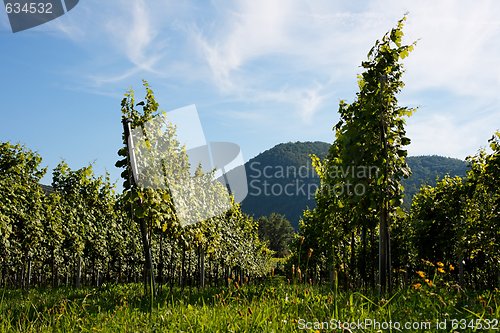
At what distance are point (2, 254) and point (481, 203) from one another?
22.7m

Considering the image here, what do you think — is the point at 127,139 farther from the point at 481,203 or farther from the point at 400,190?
the point at 481,203

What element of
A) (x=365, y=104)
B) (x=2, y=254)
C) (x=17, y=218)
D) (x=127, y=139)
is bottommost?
(x=2, y=254)

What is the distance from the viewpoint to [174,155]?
1298cm

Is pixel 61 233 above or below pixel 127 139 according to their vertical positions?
below

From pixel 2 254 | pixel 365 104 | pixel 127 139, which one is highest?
pixel 365 104

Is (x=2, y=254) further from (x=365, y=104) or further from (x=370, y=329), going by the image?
(x=370, y=329)

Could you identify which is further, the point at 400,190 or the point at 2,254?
the point at 2,254

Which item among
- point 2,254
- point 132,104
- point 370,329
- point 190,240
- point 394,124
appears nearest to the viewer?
point 370,329

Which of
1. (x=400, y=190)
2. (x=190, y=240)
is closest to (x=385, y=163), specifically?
(x=400, y=190)

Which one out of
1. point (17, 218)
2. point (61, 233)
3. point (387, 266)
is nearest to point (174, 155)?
point (387, 266)

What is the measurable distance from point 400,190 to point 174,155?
6924mm

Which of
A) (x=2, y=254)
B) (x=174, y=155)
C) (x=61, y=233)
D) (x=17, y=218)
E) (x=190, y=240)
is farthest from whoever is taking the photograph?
(x=2, y=254)

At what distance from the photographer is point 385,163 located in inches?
348

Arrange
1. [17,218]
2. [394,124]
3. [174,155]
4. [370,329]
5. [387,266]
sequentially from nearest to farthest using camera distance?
1. [370,329]
2. [387,266]
3. [394,124]
4. [174,155]
5. [17,218]
